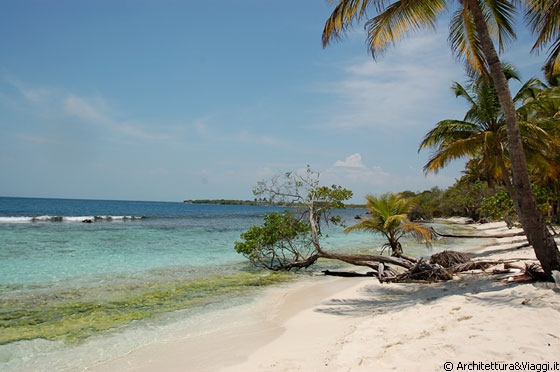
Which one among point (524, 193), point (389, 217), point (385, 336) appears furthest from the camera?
point (389, 217)

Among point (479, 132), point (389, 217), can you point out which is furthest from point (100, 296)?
point (479, 132)

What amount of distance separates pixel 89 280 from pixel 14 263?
16.1 feet

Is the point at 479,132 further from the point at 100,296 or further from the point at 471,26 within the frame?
the point at 100,296

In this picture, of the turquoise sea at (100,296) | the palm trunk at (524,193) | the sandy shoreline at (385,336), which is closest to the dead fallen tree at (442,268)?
the sandy shoreline at (385,336)

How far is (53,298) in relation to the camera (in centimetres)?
837

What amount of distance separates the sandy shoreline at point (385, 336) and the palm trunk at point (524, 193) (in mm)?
780

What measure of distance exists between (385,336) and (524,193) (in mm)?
4059

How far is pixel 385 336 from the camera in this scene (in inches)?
181

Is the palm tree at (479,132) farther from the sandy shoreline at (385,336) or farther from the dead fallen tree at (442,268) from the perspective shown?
the sandy shoreline at (385,336)

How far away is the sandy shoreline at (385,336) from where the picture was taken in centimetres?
354

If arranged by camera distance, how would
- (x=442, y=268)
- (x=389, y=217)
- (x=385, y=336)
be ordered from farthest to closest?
1. (x=389, y=217)
2. (x=442, y=268)
3. (x=385, y=336)

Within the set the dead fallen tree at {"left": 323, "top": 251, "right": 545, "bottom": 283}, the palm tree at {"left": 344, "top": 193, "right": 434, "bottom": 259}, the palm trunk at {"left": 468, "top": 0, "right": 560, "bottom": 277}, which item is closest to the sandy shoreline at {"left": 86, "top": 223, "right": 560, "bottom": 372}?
the palm trunk at {"left": 468, "top": 0, "right": 560, "bottom": 277}

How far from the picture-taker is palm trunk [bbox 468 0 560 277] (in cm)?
605

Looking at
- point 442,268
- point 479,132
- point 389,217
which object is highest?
point 479,132
